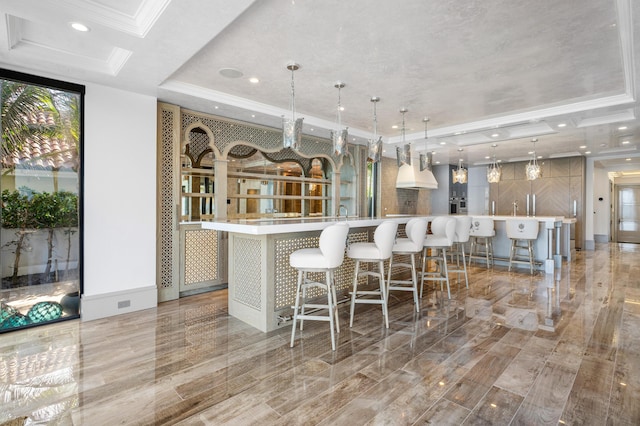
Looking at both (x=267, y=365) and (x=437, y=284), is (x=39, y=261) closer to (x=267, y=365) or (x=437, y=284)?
(x=267, y=365)

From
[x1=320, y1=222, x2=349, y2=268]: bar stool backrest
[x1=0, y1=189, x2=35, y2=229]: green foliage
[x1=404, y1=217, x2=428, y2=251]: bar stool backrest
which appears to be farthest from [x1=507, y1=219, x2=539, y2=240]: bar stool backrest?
[x1=0, y1=189, x2=35, y2=229]: green foliage

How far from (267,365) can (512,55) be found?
3497 millimetres

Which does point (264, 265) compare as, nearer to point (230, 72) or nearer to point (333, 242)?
point (333, 242)

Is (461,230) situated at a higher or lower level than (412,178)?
lower

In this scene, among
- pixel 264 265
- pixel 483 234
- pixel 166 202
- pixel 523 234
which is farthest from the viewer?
pixel 483 234

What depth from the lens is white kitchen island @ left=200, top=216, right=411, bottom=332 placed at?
299 centimetres

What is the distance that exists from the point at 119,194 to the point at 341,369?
9.97 ft

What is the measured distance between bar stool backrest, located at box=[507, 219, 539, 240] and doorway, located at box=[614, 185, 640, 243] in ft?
25.4

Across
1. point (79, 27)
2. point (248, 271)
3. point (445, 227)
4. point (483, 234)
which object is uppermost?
point (79, 27)

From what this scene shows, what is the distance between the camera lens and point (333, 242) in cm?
270

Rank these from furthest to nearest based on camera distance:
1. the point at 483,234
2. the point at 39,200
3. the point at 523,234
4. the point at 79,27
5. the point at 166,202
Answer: the point at 483,234 → the point at 523,234 → the point at 166,202 → the point at 39,200 → the point at 79,27

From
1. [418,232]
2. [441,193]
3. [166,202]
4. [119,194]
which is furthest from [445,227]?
[441,193]

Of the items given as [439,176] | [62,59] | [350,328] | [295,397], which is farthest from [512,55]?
[439,176]

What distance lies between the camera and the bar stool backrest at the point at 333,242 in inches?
105
